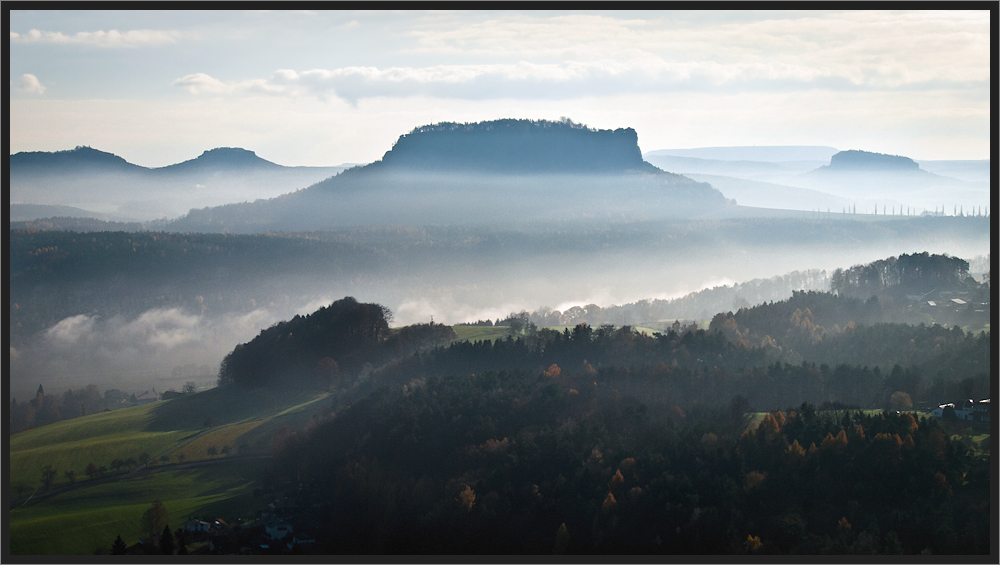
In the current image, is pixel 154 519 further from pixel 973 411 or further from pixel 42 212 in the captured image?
pixel 42 212

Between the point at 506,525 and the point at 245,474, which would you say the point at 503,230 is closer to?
the point at 245,474

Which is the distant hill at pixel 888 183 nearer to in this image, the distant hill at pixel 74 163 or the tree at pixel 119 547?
the tree at pixel 119 547

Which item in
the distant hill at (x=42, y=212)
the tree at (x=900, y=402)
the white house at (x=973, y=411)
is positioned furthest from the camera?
the distant hill at (x=42, y=212)

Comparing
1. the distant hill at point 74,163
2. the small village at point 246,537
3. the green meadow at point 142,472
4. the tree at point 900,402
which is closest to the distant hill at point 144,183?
the distant hill at point 74,163

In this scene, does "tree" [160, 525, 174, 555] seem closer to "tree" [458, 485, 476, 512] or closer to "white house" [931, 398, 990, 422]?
"tree" [458, 485, 476, 512]

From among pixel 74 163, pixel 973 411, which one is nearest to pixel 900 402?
pixel 973 411

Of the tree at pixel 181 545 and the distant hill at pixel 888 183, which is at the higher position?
the distant hill at pixel 888 183
